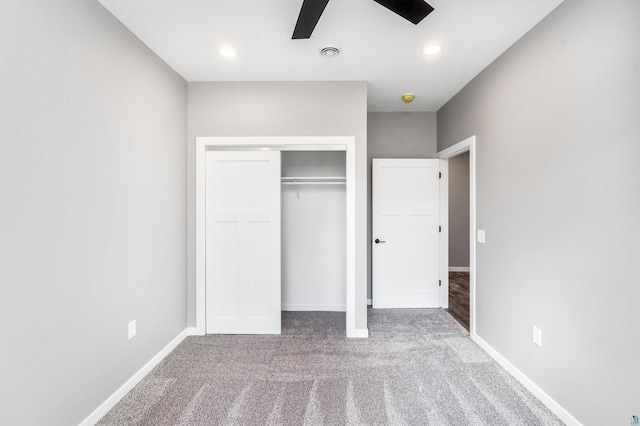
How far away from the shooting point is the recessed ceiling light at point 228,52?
2322mm

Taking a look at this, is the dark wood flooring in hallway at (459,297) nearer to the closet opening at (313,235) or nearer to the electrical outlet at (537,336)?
the electrical outlet at (537,336)

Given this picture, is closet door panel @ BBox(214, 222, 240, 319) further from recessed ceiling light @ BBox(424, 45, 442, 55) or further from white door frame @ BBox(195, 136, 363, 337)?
recessed ceiling light @ BBox(424, 45, 442, 55)

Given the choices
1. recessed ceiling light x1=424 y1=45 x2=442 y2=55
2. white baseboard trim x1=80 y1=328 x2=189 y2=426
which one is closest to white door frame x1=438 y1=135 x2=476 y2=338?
recessed ceiling light x1=424 y1=45 x2=442 y2=55

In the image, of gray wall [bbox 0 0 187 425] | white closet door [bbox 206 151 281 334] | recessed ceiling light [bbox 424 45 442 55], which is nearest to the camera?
gray wall [bbox 0 0 187 425]

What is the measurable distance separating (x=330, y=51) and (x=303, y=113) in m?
0.68

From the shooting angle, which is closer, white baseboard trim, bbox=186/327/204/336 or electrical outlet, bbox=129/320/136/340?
electrical outlet, bbox=129/320/136/340

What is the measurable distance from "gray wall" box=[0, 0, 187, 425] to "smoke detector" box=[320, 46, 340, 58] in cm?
141

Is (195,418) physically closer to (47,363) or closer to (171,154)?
(47,363)

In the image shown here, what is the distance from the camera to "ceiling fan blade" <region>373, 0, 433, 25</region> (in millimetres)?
1500

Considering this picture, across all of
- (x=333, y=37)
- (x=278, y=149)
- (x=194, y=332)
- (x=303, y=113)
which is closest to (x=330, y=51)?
(x=333, y=37)

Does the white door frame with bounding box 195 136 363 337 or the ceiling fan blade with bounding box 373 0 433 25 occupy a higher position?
the ceiling fan blade with bounding box 373 0 433 25

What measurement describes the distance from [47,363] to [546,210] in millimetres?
3072

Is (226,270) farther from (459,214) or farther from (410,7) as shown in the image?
(459,214)

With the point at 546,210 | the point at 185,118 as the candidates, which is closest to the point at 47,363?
the point at 185,118
